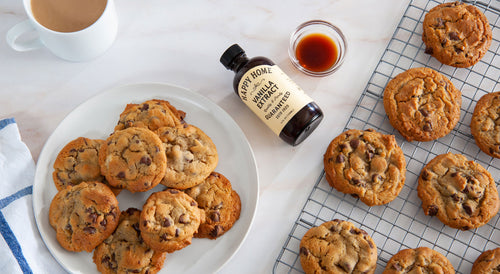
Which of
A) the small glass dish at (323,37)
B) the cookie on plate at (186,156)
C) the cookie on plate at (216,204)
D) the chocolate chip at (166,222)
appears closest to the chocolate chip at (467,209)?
the small glass dish at (323,37)

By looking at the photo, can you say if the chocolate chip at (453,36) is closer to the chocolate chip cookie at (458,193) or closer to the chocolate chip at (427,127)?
the chocolate chip at (427,127)

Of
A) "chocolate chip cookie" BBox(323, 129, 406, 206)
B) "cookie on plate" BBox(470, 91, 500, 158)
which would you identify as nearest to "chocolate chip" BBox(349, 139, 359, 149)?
"chocolate chip cookie" BBox(323, 129, 406, 206)

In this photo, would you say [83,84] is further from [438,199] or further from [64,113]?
[438,199]

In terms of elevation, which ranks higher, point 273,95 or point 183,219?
point 273,95

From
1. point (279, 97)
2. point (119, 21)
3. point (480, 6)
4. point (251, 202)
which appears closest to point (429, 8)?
point (480, 6)

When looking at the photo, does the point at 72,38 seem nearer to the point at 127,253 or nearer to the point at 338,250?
the point at 127,253

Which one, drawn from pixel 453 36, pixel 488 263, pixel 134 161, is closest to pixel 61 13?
pixel 134 161
